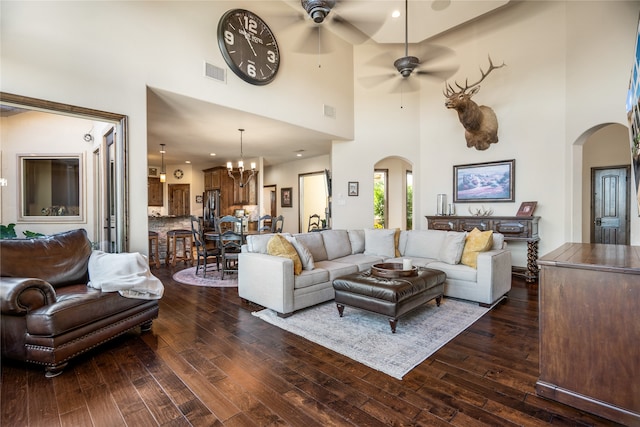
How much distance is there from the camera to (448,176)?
6.33 m

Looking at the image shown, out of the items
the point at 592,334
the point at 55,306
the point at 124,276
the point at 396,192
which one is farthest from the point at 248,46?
the point at 396,192

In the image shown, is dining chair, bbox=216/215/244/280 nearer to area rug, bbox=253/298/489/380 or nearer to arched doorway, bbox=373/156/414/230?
area rug, bbox=253/298/489/380

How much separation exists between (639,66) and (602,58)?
3.01 meters

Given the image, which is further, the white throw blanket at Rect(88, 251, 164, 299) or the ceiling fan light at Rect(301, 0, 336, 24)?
the ceiling fan light at Rect(301, 0, 336, 24)

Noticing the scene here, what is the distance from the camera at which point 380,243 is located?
5035mm

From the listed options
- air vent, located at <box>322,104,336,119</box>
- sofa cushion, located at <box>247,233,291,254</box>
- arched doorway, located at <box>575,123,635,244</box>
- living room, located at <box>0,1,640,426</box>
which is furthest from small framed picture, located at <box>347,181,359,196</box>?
arched doorway, located at <box>575,123,635,244</box>

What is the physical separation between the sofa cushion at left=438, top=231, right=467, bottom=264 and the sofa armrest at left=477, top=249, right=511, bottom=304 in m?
0.31

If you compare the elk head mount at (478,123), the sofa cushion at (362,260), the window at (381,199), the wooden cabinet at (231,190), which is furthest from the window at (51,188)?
the window at (381,199)

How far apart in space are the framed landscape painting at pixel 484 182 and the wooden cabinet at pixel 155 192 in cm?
930

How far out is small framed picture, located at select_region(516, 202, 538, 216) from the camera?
5.18 m

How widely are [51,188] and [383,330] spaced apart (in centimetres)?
406

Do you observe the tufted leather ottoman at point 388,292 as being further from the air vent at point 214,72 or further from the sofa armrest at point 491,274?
the air vent at point 214,72

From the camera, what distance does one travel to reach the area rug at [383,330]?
248 centimetres

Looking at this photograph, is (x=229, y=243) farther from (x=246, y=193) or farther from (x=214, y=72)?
(x=246, y=193)
